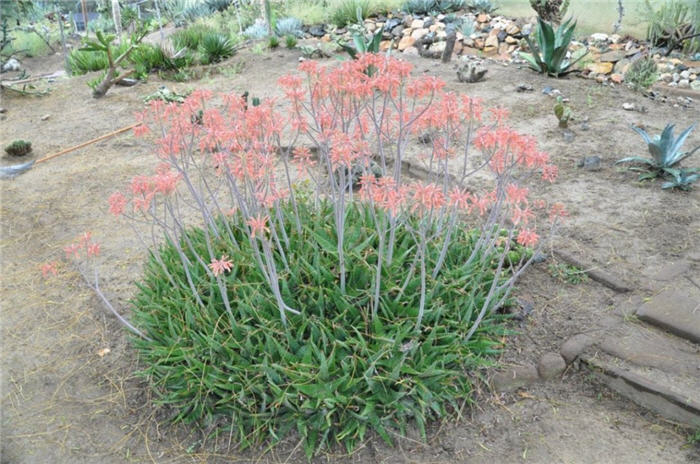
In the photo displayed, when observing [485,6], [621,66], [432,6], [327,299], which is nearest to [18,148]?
[327,299]

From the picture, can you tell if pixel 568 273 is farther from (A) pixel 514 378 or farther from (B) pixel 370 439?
(B) pixel 370 439

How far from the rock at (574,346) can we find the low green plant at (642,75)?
4790mm

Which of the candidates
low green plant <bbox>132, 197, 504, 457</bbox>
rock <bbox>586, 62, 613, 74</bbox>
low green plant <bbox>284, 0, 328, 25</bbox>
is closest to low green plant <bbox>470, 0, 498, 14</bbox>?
low green plant <bbox>284, 0, 328, 25</bbox>

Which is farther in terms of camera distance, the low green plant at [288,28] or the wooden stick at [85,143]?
the low green plant at [288,28]

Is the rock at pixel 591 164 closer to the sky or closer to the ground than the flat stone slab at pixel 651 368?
closer to the sky

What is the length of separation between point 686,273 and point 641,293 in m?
0.37

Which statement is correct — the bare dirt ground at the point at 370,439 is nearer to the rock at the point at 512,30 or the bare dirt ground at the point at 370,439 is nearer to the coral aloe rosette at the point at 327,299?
the coral aloe rosette at the point at 327,299

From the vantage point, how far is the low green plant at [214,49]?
8.80m

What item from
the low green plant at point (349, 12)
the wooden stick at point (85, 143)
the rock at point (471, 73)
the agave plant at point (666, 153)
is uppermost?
the low green plant at point (349, 12)

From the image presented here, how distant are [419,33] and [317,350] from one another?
8.46m

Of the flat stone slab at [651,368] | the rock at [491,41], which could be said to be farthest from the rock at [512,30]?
the flat stone slab at [651,368]

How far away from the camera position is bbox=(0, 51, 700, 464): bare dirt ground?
2316 millimetres

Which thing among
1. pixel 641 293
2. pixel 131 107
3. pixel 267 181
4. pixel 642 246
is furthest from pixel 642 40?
pixel 267 181

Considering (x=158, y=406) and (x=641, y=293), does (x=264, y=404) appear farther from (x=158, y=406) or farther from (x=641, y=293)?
(x=641, y=293)
